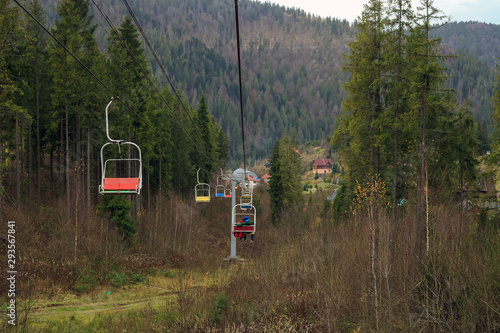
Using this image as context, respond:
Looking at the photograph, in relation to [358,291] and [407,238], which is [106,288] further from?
[407,238]

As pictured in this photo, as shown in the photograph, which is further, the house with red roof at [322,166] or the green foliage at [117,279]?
the house with red roof at [322,166]

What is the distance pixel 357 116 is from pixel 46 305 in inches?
805

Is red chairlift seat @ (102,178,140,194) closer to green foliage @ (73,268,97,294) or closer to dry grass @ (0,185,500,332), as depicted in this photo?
dry grass @ (0,185,500,332)

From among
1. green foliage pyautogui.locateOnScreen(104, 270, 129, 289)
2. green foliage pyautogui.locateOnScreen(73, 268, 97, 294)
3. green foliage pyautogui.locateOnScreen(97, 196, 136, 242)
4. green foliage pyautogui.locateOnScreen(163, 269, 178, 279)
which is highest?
green foliage pyautogui.locateOnScreen(97, 196, 136, 242)

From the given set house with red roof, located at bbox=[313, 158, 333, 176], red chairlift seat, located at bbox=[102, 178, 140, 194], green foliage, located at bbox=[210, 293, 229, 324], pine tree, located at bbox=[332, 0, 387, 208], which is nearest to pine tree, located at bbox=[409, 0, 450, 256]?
pine tree, located at bbox=[332, 0, 387, 208]

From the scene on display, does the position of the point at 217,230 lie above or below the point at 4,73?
below

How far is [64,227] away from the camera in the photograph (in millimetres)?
26094

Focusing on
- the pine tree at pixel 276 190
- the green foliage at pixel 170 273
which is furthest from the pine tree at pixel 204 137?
the green foliage at pixel 170 273

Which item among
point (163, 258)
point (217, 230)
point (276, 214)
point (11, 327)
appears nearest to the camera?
point (11, 327)

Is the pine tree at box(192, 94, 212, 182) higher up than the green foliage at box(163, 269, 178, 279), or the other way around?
the pine tree at box(192, 94, 212, 182)

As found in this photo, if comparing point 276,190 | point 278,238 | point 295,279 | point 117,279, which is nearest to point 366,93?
point 295,279

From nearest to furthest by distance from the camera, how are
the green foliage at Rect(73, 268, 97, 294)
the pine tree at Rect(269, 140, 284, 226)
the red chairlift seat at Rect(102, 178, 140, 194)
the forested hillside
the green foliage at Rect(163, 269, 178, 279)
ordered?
1. the red chairlift seat at Rect(102, 178, 140, 194)
2. the forested hillside
3. the green foliage at Rect(73, 268, 97, 294)
4. the green foliage at Rect(163, 269, 178, 279)
5. the pine tree at Rect(269, 140, 284, 226)

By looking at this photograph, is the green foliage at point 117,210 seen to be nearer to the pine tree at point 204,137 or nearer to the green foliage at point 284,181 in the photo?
the pine tree at point 204,137

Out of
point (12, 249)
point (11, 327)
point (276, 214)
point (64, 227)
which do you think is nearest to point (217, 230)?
point (276, 214)
